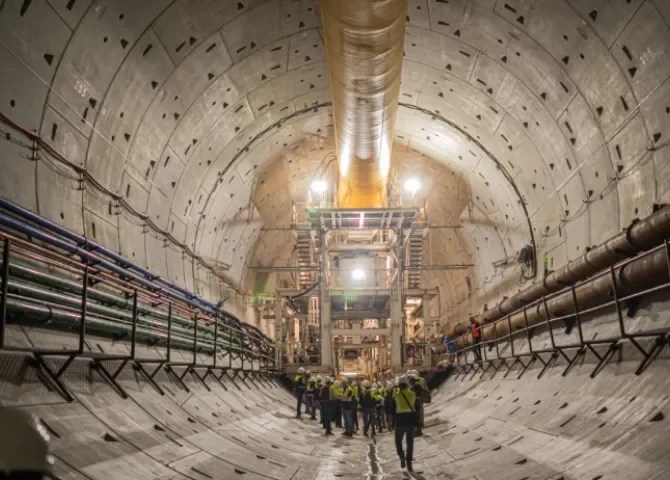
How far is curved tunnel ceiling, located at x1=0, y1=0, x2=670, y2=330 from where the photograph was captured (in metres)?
7.80

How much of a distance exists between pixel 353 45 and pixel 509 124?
187 inches

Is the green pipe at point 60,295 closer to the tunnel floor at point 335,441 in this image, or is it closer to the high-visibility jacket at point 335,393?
the tunnel floor at point 335,441

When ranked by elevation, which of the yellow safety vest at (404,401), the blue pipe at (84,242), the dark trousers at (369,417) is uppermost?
the blue pipe at (84,242)

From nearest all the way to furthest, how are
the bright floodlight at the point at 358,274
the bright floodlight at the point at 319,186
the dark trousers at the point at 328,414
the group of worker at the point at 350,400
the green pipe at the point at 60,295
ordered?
1. the green pipe at the point at 60,295
2. the group of worker at the point at 350,400
3. the dark trousers at the point at 328,414
4. the bright floodlight at the point at 319,186
5. the bright floodlight at the point at 358,274

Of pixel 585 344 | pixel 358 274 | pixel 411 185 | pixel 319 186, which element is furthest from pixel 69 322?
pixel 358 274

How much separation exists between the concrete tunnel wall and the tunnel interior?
3 centimetres

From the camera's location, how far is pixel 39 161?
24.9 ft

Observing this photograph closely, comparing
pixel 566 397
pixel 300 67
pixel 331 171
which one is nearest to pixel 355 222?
pixel 331 171

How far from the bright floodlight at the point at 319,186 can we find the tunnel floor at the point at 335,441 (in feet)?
32.0

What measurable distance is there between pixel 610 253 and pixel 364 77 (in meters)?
5.15

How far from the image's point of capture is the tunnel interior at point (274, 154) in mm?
6000

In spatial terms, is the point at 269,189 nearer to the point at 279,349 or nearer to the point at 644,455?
the point at 279,349

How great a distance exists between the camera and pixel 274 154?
18.3 metres

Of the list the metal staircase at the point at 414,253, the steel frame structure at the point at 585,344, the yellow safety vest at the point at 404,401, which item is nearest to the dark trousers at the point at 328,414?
the steel frame structure at the point at 585,344
